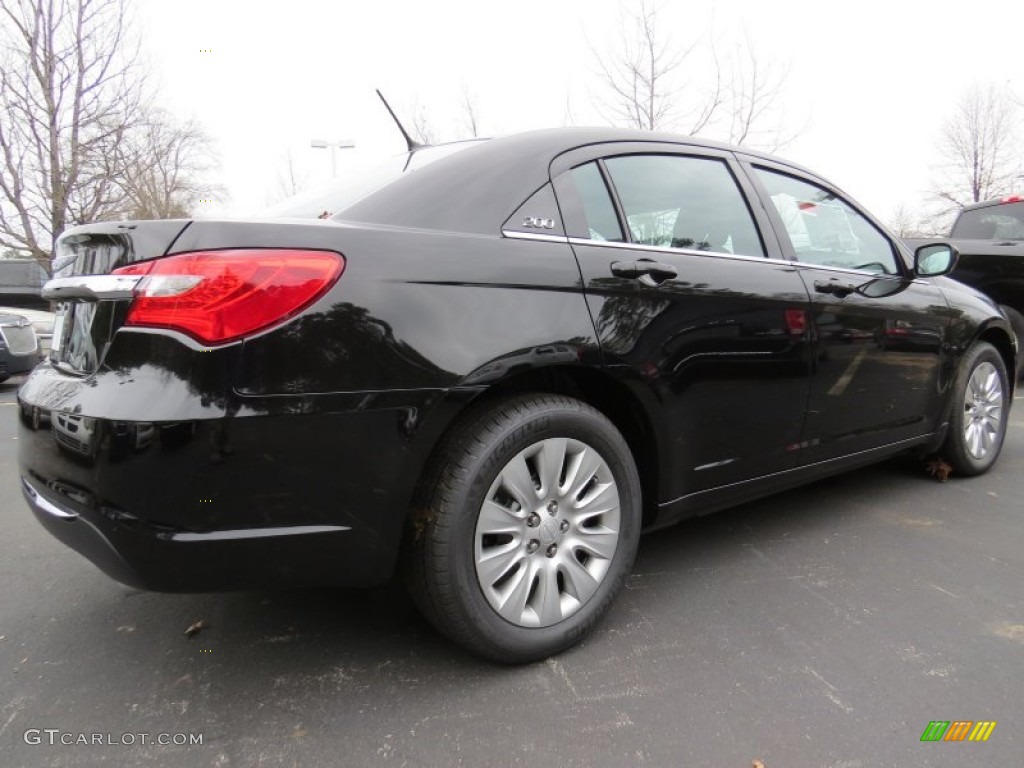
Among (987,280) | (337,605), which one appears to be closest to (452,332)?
(337,605)

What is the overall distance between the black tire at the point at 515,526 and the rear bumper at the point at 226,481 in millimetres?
112

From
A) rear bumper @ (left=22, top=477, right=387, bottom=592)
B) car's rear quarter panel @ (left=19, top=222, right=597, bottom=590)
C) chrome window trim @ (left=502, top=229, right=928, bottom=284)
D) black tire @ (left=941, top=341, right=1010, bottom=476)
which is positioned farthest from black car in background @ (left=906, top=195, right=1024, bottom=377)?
rear bumper @ (left=22, top=477, right=387, bottom=592)

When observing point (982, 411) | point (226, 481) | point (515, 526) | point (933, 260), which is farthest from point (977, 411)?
point (226, 481)

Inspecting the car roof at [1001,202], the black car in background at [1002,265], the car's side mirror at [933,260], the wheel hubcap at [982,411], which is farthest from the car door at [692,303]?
the car roof at [1001,202]

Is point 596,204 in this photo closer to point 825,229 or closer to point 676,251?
point 676,251

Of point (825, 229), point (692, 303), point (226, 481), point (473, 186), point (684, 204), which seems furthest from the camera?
point (825, 229)

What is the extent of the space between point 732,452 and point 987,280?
5494 millimetres

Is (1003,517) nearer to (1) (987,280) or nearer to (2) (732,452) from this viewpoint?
(2) (732,452)

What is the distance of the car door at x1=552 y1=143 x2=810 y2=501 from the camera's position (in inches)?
88.4

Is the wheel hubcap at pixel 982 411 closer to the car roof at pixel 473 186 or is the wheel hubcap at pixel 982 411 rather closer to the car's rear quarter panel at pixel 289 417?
the car roof at pixel 473 186

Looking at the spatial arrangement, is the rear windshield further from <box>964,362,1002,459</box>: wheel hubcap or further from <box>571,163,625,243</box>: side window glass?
<box>571,163,625,243</box>: side window glass

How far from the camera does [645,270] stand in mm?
2271

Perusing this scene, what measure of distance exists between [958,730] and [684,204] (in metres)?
1.88

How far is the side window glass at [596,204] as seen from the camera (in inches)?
90.7
